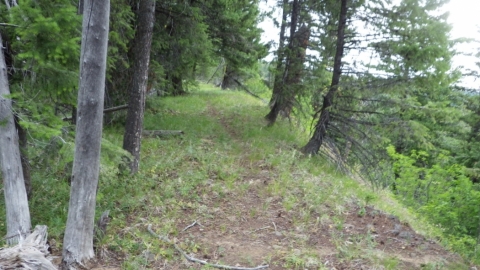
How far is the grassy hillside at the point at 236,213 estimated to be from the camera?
5.05m

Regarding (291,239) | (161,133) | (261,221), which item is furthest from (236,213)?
(161,133)

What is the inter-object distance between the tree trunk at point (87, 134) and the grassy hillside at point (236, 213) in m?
0.46

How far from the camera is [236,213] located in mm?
6508

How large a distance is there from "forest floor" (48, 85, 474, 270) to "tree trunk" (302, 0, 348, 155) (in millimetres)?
632

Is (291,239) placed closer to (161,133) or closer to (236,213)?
(236,213)

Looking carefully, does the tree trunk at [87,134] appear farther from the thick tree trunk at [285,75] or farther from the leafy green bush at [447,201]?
the leafy green bush at [447,201]

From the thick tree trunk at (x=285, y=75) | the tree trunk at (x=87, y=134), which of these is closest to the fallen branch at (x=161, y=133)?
the thick tree trunk at (x=285, y=75)

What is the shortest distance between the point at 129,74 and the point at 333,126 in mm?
6312

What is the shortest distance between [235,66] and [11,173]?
981cm

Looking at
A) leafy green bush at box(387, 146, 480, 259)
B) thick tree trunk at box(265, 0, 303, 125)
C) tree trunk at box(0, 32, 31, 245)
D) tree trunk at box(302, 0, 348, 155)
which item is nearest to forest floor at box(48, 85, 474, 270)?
tree trunk at box(302, 0, 348, 155)

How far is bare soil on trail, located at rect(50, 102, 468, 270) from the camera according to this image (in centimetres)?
494

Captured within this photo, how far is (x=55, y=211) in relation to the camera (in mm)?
5812

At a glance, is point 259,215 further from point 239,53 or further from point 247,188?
point 239,53

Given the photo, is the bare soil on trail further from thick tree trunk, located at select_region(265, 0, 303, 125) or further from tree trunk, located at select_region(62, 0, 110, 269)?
thick tree trunk, located at select_region(265, 0, 303, 125)
